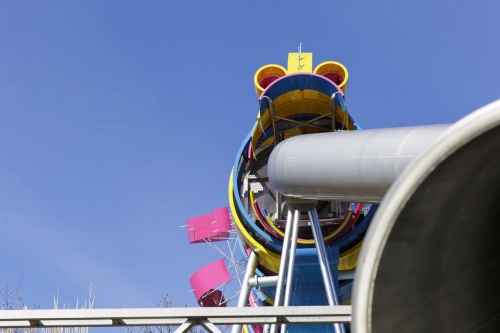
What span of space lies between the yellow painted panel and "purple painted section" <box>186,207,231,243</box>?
3.26 metres

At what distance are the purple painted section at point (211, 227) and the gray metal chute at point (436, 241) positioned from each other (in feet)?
37.7

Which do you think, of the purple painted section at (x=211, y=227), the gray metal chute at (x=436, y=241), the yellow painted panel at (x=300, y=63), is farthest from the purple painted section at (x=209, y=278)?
the gray metal chute at (x=436, y=241)

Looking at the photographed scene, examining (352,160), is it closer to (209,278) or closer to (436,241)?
(436,241)

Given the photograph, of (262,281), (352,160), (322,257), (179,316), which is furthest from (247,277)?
(352,160)

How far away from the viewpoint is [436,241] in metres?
2.81

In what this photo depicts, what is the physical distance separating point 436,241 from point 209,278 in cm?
1171

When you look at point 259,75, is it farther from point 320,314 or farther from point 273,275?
point 320,314

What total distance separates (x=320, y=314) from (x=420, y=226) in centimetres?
387

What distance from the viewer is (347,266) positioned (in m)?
13.0

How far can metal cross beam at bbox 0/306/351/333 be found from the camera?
635cm

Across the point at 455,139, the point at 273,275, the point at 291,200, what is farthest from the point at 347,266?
the point at 455,139

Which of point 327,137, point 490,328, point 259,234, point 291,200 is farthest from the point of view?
point 259,234

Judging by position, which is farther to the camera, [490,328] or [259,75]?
[259,75]

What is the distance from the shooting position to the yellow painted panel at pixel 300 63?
44.5 feet
